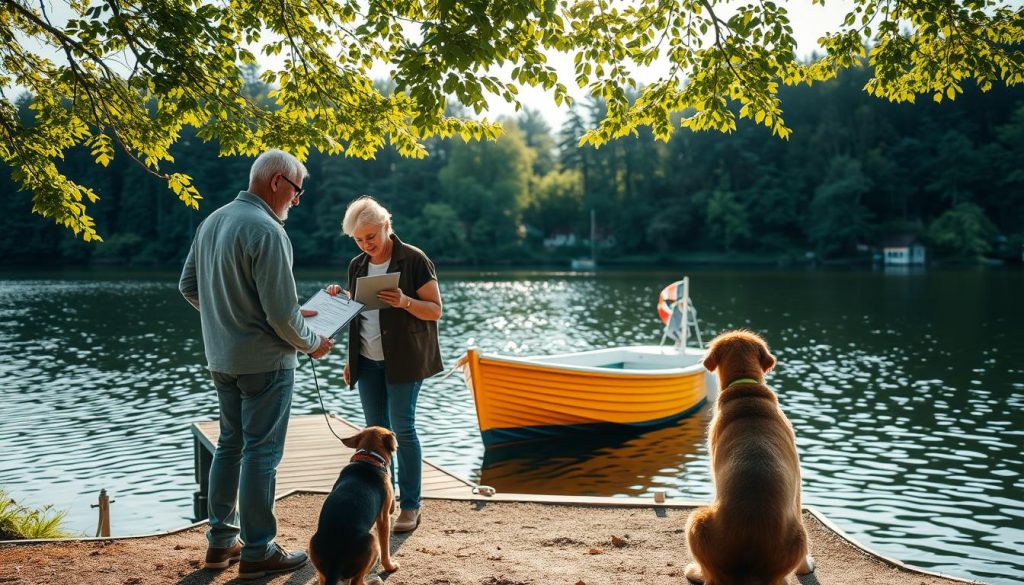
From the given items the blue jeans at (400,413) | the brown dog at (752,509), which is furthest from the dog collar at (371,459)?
the brown dog at (752,509)

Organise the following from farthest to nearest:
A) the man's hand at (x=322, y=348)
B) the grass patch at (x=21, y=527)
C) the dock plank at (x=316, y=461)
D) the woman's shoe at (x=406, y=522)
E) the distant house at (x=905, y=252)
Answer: the distant house at (x=905, y=252) < the dock plank at (x=316, y=461) < the grass patch at (x=21, y=527) < the woman's shoe at (x=406, y=522) < the man's hand at (x=322, y=348)

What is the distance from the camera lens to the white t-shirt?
499 centimetres

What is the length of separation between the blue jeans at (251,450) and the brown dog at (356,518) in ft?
1.30

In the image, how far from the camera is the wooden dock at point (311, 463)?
7258mm

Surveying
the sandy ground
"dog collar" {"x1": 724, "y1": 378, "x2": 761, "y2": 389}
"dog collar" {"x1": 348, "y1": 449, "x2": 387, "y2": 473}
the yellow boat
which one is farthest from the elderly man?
the yellow boat

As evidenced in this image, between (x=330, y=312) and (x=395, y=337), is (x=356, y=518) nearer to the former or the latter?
(x=330, y=312)

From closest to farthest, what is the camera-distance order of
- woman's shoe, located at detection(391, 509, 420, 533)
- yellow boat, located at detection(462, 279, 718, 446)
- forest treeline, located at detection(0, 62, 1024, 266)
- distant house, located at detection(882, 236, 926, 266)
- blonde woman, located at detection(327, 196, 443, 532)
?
blonde woman, located at detection(327, 196, 443, 532) → woman's shoe, located at detection(391, 509, 420, 533) → yellow boat, located at detection(462, 279, 718, 446) → distant house, located at detection(882, 236, 926, 266) → forest treeline, located at detection(0, 62, 1024, 266)

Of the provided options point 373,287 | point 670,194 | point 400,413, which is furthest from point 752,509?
point 670,194

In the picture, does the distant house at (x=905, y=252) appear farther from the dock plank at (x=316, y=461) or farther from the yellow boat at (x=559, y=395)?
the dock plank at (x=316, y=461)

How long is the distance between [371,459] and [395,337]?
94 cm

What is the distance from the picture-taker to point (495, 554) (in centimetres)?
471

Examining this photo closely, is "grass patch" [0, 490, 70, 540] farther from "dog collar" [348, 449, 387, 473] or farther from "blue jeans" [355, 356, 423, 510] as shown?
"dog collar" [348, 449, 387, 473]

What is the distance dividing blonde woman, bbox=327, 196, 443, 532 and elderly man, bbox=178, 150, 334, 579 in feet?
2.27

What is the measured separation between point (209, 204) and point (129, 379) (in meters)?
68.6
